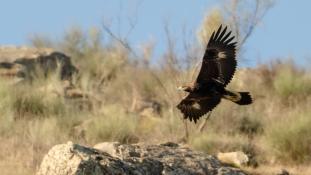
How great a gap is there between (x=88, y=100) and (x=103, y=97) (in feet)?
2.85

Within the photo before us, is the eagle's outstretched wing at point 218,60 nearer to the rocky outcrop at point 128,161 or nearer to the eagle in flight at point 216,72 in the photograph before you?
the eagle in flight at point 216,72

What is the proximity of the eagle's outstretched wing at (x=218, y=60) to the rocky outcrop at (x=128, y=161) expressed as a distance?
3.29 feet

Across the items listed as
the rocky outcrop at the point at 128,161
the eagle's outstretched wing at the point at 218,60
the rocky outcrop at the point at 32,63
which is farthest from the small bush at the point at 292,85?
the rocky outcrop at the point at 128,161

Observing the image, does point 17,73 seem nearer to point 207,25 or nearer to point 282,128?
point 207,25

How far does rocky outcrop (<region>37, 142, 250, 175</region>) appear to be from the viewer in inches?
335

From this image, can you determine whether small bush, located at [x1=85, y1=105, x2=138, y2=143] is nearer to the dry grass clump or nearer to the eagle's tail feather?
the dry grass clump

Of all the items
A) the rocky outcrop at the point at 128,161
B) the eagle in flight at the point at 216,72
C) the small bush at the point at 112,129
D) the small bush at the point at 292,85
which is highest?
the small bush at the point at 292,85

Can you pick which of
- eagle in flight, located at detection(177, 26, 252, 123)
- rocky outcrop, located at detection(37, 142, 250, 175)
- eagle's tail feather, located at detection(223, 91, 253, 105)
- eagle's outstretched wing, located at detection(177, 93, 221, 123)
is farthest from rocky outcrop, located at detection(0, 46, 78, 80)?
rocky outcrop, located at detection(37, 142, 250, 175)

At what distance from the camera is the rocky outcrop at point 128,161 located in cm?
850

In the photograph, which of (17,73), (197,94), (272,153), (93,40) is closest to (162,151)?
(197,94)

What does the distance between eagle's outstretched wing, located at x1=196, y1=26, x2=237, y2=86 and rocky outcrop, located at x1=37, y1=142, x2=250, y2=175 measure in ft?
3.29

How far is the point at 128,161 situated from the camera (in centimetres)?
916

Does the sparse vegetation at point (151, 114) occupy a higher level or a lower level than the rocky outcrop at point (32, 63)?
lower

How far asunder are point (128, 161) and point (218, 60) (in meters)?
2.52
